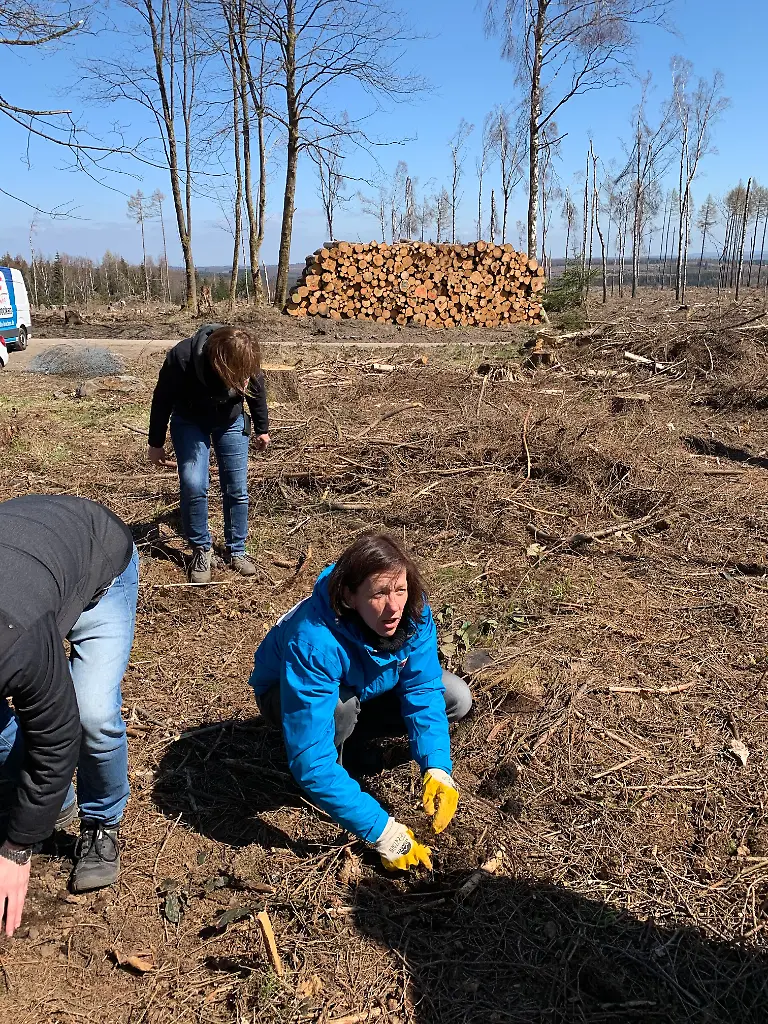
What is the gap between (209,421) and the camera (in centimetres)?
381

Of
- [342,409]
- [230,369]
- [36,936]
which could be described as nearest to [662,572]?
[230,369]

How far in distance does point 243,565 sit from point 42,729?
107 inches

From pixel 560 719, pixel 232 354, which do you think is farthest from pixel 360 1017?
pixel 232 354

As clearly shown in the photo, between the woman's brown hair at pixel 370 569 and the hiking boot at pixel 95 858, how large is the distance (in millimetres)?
930

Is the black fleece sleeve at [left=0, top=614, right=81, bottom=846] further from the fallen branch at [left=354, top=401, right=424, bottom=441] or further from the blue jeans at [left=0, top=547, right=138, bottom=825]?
the fallen branch at [left=354, top=401, right=424, bottom=441]

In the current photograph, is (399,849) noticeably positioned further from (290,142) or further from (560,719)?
(290,142)

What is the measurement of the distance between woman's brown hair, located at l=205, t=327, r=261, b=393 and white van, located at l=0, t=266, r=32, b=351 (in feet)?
31.3

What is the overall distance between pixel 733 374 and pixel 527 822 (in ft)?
23.5

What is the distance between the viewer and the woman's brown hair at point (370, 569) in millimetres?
1995

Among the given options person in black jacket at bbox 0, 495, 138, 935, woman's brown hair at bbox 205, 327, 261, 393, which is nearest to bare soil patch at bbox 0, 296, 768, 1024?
person in black jacket at bbox 0, 495, 138, 935

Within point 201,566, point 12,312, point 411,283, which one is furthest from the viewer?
point 411,283

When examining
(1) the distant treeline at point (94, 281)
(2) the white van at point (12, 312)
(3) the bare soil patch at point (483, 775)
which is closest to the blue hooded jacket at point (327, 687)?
(3) the bare soil patch at point (483, 775)

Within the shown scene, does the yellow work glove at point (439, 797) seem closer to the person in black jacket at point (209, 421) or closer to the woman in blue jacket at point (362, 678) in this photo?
the woman in blue jacket at point (362, 678)

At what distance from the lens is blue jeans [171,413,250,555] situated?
12.6 feet
